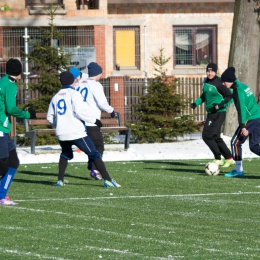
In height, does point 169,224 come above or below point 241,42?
below

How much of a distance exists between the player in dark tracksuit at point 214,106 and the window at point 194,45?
19.7 m

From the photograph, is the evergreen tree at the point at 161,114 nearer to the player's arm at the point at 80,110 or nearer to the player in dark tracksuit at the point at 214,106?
the player in dark tracksuit at the point at 214,106

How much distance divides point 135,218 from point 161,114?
15.8 metres

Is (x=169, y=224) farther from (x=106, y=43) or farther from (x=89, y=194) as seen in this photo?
(x=106, y=43)

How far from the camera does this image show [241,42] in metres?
25.3

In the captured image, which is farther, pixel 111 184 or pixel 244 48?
pixel 244 48

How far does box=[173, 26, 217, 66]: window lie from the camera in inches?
1451

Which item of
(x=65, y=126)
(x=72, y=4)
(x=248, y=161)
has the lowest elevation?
(x=248, y=161)

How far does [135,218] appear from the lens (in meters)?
10.3

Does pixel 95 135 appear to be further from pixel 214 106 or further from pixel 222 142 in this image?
pixel 222 142

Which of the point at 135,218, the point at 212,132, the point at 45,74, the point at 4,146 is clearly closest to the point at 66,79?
the point at 4,146

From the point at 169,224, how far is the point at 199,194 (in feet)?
10.1

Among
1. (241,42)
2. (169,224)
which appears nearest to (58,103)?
(169,224)

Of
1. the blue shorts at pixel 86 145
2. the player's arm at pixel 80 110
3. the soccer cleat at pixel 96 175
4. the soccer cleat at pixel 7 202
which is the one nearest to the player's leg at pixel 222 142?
the soccer cleat at pixel 96 175
